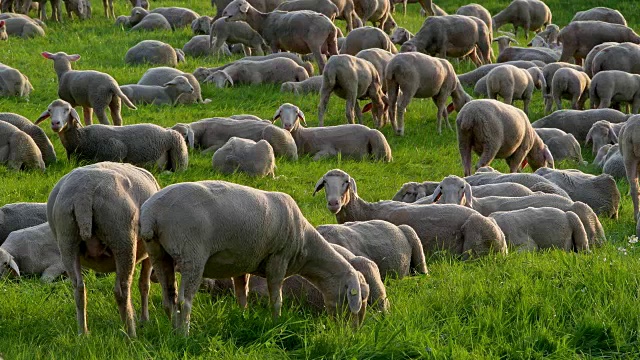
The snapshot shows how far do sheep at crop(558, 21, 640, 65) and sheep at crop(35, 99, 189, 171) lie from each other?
41.8ft

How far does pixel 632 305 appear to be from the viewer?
7.98 metres

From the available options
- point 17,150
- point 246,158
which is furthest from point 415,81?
point 17,150

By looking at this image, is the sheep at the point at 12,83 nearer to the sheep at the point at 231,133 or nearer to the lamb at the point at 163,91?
the lamb at the point at 163,91

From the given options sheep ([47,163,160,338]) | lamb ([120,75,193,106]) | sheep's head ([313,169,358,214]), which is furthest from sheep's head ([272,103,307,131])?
sheep ([47,163,160,338])

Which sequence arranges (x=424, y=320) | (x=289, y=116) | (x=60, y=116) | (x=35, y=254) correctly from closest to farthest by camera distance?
(x=424, y=320) → (x=35, y=254) → (x=60, y=116) → (x=289, y=116)

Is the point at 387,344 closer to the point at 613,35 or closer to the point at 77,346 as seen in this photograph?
the point at 77,346

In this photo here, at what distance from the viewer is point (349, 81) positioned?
18.1m

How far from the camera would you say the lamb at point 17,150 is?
13969 millimetres

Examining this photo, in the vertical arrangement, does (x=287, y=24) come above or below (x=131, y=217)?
below

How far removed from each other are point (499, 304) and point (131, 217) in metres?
2.68

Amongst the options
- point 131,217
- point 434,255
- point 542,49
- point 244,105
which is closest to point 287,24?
point 244,105

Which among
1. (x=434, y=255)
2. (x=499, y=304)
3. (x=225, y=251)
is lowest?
(x=434, y=255)

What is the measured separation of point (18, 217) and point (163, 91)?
325 inches

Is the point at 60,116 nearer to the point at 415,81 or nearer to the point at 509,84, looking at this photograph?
the point at 415,81
